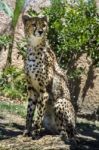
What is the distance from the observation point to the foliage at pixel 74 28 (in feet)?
36.5

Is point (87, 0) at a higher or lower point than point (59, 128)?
higher

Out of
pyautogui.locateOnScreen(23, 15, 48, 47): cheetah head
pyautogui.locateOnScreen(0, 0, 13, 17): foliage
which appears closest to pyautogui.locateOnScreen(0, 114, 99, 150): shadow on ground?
pyautogui.locateOnScreen(23, 15, 48, 47): cheetah head

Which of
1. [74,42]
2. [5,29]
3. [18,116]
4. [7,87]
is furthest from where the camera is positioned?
[5,29]

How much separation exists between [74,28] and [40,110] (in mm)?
4073

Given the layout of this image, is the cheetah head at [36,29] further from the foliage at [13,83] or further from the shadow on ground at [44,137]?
the foliage at [13,83]

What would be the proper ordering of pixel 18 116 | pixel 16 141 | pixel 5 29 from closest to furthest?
pixel 16 141, pixel 18 116, pixel 5 29

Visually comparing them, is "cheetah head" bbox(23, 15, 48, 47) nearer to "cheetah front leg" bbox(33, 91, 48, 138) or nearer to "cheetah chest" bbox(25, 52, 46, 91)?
"cheetah chest" bbox(25, 52, 46, 91)

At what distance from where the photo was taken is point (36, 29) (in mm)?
7090

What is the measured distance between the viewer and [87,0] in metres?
12.0

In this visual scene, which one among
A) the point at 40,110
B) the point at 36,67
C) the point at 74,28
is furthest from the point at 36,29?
the point at 74,28

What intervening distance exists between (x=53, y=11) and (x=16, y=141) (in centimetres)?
494

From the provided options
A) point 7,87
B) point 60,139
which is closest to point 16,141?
point 60,139

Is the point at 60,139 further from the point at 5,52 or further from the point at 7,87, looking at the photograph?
the point at 5,52

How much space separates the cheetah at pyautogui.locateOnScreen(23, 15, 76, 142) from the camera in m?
7.15
